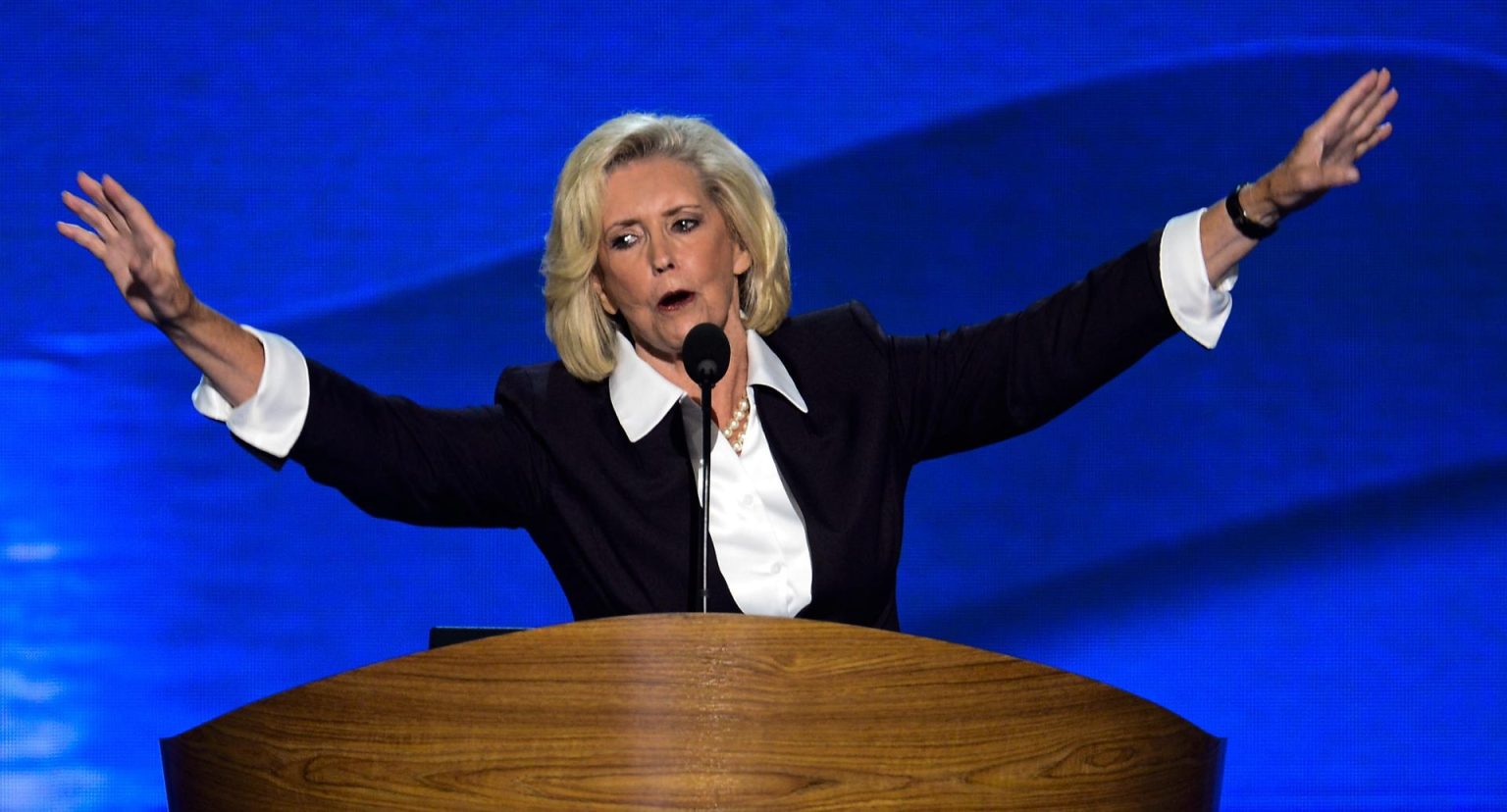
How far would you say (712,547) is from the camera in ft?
5.93

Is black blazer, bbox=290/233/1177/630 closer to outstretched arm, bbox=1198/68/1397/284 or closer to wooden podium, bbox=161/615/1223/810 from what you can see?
outstretched arm, bbox=1198/68/1397/284

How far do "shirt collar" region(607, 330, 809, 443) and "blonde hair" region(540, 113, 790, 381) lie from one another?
0.03 metres

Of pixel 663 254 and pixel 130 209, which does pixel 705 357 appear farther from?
pixel 130 209

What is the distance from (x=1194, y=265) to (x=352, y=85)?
1.76 metres

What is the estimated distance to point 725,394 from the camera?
199 centimetres

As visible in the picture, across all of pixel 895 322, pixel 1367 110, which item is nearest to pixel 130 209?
pixel 1367 110

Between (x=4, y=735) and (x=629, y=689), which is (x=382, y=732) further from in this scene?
(x=4, y=735)

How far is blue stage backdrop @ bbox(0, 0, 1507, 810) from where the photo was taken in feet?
9.51

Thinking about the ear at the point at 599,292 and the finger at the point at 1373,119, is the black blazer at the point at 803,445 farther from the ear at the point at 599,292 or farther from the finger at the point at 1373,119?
the finger at the point at 1373,119

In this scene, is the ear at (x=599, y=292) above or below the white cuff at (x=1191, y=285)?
above

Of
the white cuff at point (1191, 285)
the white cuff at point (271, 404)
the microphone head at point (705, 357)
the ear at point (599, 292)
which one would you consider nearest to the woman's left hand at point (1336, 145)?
the white cuff at point (1191, 285)

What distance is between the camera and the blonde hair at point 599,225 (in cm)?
200

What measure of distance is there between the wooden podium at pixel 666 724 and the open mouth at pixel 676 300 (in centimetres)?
92

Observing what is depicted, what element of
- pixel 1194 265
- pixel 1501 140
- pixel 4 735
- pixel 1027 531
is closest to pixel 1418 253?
pixel 1501 140
